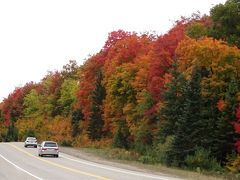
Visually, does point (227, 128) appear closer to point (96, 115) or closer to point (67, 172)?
point (67, 172)

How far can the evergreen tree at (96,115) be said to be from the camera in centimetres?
8367

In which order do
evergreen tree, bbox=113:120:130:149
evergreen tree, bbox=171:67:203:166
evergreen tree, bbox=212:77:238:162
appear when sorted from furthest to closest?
evergreen tree, bbox=113:120:130:149, evergreen tree, bbox=171:67:203:166, evergreen tree, bbox=212:77:238:162

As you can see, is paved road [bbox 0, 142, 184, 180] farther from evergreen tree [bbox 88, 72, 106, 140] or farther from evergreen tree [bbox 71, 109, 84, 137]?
evergreen tree [bbox 71, 109, 84, 137]

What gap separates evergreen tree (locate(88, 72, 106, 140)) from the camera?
275ft

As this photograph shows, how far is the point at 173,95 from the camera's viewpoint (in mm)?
50438

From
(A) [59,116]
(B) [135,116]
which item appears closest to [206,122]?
(B) [135,116]

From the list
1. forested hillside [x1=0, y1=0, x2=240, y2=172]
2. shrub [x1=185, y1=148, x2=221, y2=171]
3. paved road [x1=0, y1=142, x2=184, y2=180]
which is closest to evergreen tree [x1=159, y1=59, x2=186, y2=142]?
forested hillside [x1=0, y1=0, x2=240, y2=172]

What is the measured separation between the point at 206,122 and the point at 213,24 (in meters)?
13.8

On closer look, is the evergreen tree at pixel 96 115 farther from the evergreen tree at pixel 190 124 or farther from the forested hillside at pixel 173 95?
the evergreen tree at pixel 190 124

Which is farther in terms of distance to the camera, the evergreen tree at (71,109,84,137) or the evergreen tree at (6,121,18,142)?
the evergreen tree at (6,121,18,142)

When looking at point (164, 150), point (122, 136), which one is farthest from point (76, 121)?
point (164, 150)

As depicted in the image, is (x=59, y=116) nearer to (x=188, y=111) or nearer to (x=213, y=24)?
(x=213, y=24)

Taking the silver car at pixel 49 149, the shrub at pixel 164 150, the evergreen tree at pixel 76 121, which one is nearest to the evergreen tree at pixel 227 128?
the shrub at pixel 164 150

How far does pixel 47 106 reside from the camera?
127m
